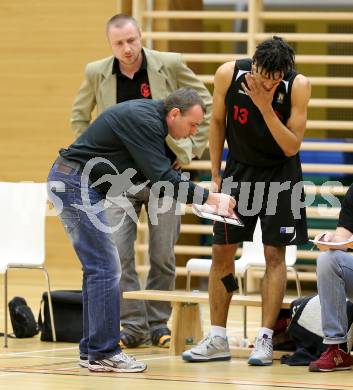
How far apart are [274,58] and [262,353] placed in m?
1.56

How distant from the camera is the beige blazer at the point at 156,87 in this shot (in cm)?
670

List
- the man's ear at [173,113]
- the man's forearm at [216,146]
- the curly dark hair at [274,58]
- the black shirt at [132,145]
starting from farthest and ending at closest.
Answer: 1. the man's forearm at [216,146]
2. the curly dark hair at [274,58]
3. the man's ear at [173,113]
4. the black shirt at [132,145]

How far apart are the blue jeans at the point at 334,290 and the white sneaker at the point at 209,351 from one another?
2.04 ft

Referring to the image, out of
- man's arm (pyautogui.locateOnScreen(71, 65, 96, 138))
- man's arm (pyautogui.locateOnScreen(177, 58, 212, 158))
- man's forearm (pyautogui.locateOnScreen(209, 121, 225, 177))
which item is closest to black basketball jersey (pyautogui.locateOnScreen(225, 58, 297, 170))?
man's forearm (pyautogui.locateOnScreen(209, 121, 225, 177))

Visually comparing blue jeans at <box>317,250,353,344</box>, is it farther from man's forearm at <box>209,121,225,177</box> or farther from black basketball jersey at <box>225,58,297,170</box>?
man's forearm at <box>209,121,225,177</box>

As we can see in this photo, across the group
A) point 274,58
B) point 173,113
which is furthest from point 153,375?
point 274,58

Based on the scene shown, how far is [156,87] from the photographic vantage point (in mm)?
6676

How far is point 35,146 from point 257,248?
414cm

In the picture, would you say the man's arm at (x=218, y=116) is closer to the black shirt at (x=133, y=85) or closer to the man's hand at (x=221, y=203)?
the man's hand at (x=221, y=203)

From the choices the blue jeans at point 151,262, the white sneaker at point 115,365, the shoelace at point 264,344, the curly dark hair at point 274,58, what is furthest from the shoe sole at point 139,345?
the curly dark hair at point 274,58

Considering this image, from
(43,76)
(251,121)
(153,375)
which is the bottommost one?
(153,375)

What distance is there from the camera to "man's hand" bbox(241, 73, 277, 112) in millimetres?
5703

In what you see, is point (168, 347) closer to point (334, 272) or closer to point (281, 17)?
point (334, 272)

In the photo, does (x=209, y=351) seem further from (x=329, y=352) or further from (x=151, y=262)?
(x=151, y=262)
